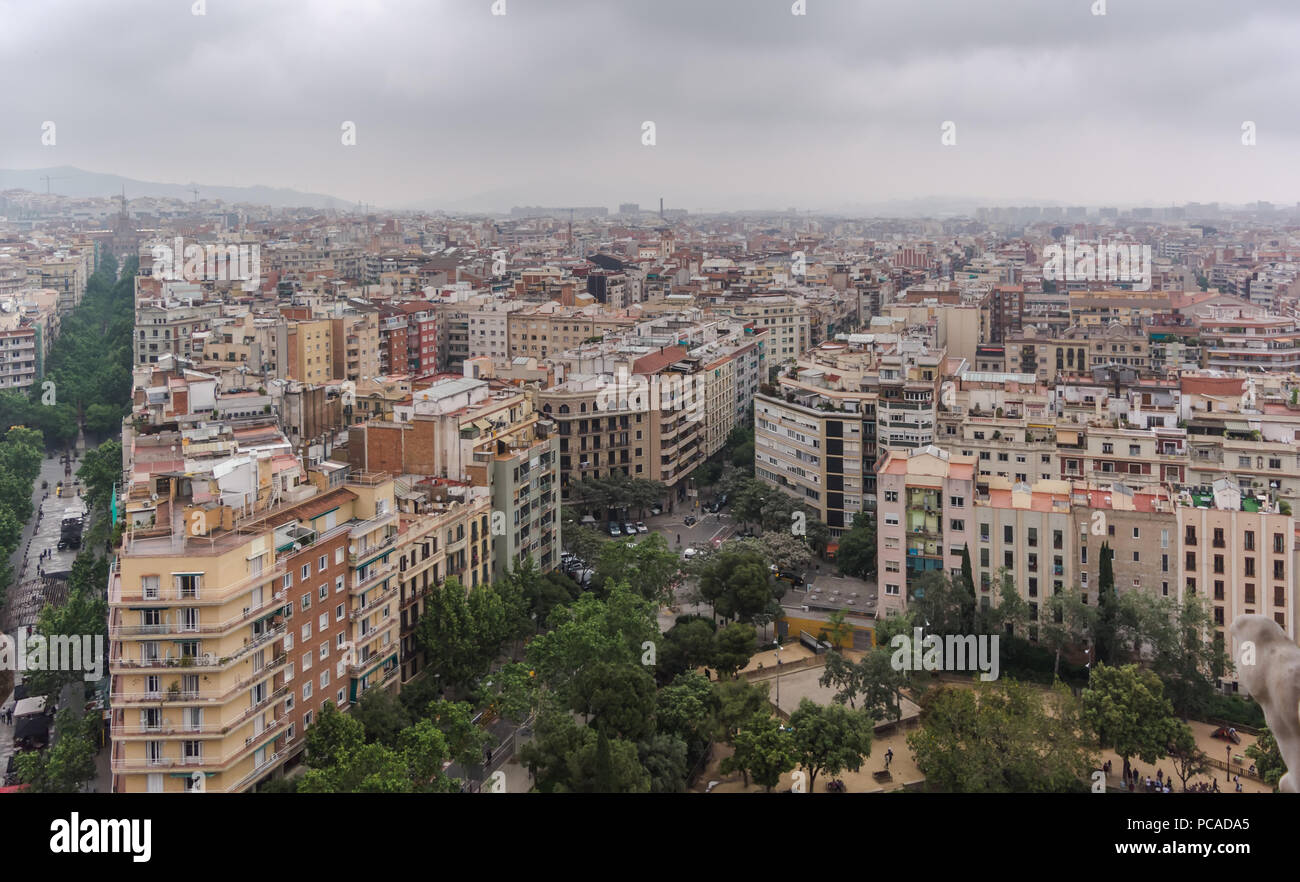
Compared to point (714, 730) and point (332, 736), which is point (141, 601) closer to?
point (332, 736)

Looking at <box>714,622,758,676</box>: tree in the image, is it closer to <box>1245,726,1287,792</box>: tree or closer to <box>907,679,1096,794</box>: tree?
<box>907,679,1096,794</box>: tree

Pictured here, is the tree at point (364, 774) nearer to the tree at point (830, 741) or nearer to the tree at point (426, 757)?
the tree at point (426, 757)

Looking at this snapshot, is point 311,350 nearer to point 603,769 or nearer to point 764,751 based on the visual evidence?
point 764,751

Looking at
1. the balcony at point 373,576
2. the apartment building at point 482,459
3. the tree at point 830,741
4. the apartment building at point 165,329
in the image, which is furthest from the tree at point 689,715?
the apartment building at point 165,329

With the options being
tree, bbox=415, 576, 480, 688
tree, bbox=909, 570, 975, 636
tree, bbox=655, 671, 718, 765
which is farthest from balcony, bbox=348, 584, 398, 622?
tree, bbox=909, 570, 975, 636

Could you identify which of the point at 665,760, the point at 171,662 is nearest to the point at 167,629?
the point at 171,662

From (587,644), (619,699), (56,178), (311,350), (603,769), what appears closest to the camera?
(603,769)
